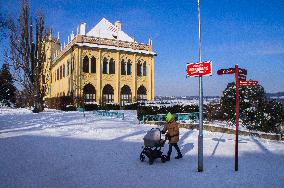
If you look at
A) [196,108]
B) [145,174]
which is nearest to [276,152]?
[145,174]

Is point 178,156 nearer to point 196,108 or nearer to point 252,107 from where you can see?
point 252,107

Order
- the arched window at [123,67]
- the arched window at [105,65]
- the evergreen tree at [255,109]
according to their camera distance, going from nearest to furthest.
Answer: the evergreen tree at [255,109] < the arched window at [105,65] < the arched window at [123,67]

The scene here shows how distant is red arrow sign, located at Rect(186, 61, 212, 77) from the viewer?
7047 millimetres

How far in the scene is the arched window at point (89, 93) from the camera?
40.2 meters

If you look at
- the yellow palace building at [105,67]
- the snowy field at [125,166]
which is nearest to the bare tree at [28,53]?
the yellow palace building at [105,67]

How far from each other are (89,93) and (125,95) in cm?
585

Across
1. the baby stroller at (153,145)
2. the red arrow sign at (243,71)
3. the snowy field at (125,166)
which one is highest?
the red arrow sign at (243,71)

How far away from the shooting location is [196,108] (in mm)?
24516

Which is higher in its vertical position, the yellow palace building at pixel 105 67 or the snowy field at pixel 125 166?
the yellow palace building at pixel 105 67

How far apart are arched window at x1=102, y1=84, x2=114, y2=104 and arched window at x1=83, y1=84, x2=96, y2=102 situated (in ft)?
5.54

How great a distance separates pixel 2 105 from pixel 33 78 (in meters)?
37.0

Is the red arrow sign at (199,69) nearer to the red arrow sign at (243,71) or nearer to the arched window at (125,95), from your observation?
the red arrow sign at (243,71)

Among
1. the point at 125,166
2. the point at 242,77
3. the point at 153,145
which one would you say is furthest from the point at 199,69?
the point at 125,166

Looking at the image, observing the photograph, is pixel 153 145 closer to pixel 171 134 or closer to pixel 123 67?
pixel 171 134
